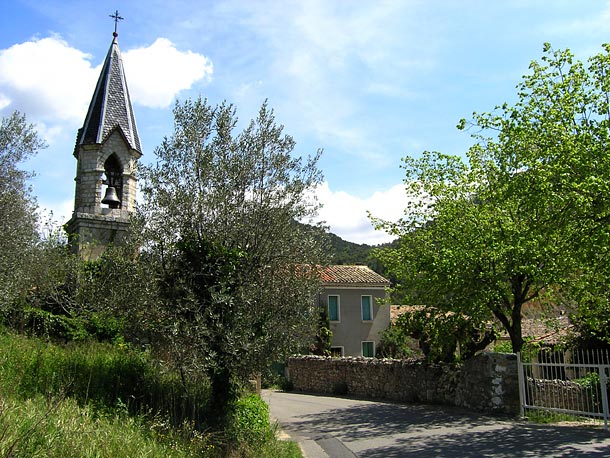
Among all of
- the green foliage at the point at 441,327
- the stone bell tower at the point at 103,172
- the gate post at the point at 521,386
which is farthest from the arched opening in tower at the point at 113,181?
the gate post at the point at 521,386

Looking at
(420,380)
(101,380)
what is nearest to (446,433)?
(420,380)

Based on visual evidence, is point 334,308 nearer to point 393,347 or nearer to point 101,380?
point 393,347

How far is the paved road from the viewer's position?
35.8 ft

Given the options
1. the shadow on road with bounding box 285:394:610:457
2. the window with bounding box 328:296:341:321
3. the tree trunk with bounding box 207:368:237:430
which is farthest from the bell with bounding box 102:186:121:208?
the window with bounding box 328:296:341:321

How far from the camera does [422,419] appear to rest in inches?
623

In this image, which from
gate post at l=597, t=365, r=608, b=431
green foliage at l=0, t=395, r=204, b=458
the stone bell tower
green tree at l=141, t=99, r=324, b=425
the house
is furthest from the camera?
the house

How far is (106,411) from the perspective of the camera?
339 inches

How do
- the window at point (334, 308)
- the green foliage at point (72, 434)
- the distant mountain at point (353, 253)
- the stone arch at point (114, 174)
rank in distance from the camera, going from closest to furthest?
the green foliage at point (72, 434)
the stone arch at point (114, 174)
the window at point (334, 308)
the distant mountain at point (353, 253)

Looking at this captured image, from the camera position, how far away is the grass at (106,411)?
21.3ft

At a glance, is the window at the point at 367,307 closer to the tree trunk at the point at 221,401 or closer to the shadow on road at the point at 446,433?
the shadow on road at the point at 446,433

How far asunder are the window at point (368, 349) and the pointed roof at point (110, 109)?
67.6ft

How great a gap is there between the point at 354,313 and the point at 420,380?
15413 mm

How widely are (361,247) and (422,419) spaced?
56921mm

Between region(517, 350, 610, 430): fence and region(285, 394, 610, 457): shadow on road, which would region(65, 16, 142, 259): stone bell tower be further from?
region(517, 350, 610, 430): fence
